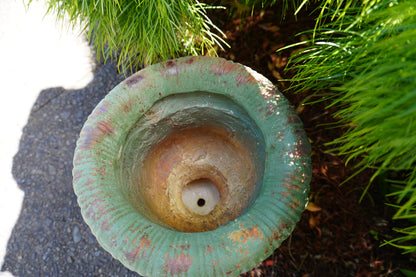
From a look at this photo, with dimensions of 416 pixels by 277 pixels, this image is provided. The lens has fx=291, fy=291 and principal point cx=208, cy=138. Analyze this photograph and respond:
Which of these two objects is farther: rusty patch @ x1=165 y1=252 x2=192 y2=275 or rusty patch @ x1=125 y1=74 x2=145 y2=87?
rusty patch @ x1=125 y1=74 x2=145 y2=87

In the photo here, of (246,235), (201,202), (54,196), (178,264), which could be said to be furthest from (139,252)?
(54,196)

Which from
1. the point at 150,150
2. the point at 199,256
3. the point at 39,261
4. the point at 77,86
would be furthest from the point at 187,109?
the point at 39,261

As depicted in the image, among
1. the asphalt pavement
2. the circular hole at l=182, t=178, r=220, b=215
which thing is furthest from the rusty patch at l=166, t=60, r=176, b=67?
the asphalt pavement

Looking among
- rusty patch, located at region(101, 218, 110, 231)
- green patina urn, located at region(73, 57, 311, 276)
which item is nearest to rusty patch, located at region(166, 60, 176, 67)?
green patina urn, located at region(73, 57, 311, 276)

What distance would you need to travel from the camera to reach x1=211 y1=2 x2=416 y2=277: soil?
3.81 feet

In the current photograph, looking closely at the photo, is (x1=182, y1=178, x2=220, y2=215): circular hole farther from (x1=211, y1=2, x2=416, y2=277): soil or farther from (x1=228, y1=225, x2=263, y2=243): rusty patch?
(x1=228, y1=225, x2=263, y2=243): rusty patch

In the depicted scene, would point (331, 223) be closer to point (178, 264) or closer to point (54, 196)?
point (178, 264)

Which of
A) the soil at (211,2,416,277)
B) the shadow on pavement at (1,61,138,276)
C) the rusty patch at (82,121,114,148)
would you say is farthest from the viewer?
the shadow on pavement at (1,61,138,276)

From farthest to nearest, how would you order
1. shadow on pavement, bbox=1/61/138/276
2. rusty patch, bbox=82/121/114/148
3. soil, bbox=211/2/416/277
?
shadow on pavement, bbox=1/61/138/276
soil, bbox=211/2/416/277
rusty patch, bbox=82/121/114/148

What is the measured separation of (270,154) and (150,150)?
1.53 ft

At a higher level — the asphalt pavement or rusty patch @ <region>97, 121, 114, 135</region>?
rusty patch @ <region>97, 121, 114, 135</region>

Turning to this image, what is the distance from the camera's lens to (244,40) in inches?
56.4

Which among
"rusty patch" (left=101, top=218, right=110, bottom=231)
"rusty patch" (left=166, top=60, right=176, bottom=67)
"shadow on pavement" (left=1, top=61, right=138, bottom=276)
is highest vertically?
"rusty patch" (left=166, top=60, right=176, bottom=67)

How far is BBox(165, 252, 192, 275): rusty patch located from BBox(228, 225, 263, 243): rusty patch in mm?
111
